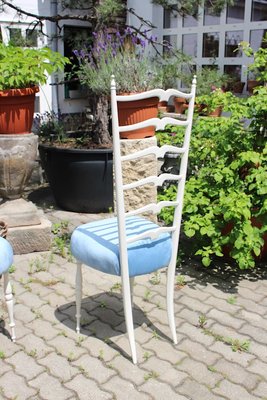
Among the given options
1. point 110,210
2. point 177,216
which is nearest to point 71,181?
point 110,210

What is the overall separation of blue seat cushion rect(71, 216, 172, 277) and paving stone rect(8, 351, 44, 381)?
1.74ft

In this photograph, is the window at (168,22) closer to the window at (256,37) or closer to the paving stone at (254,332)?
the window at (256,37)

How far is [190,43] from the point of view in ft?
25.9

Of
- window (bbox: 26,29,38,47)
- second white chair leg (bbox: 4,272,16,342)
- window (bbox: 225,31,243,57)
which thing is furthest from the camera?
window (bbox: 225,31,243,57)

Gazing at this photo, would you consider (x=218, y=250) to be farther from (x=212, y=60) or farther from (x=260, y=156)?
(x=212, y=60)

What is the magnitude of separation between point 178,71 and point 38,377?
10.3 ft

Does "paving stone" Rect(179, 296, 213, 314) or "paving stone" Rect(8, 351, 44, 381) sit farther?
"paving stone" Rect(179, 296, 213, 314)

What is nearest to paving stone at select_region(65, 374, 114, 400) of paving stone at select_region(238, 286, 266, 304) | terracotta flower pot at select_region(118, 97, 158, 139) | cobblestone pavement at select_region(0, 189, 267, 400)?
cobblestone pavement at select_region(0, 189, 267, 400)

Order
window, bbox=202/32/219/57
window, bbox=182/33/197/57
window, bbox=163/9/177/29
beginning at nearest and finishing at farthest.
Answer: window, bbox=202/32/219/57
window, bbox=182/33/197/57
window, bbox=163/9/177/29

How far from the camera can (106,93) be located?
412 centimetres

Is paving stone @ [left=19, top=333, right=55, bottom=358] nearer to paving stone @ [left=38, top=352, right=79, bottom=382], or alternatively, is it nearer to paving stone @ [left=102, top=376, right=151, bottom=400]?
paving stone @ [left=38, top=352, right=79, bottom=382]

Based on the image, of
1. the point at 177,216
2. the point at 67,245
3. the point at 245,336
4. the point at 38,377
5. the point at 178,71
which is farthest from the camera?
the point at 178,71

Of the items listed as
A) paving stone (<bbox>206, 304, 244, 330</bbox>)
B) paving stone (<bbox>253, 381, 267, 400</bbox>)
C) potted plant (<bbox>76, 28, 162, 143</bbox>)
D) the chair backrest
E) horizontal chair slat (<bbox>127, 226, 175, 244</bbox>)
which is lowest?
paving stone (<bbox>253, 381, 267, 400</bbox>)

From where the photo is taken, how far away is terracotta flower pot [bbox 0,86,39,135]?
3287 millimetres
